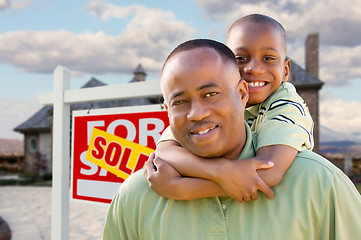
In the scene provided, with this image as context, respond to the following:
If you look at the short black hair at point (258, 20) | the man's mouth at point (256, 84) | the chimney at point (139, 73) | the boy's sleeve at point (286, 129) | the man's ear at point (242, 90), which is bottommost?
the boy's sleeve at point (286, 129)

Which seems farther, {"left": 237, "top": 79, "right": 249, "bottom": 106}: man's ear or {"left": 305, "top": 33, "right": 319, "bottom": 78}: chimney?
{"left": 305, "top": 33, "right": 319, "bottom": 78}: chimney

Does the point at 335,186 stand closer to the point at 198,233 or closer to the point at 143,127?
the point at 198,233

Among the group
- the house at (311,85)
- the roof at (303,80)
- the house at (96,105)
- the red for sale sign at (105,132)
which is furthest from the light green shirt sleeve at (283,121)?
the roof at (303,80)

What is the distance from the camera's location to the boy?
4.24ft

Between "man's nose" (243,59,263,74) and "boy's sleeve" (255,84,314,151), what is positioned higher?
"man's nose" (243,59,263,74)

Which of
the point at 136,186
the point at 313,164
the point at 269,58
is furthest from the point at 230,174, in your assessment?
the point at 269,58

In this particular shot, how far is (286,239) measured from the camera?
127 centimetres

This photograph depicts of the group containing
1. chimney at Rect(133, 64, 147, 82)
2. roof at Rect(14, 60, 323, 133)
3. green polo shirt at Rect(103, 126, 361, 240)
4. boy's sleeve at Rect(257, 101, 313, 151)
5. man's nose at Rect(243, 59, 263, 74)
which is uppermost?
chimney at Rect(133, 64, 147, 82)

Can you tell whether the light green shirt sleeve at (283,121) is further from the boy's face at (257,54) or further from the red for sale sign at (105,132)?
the red for sale sign at (105,132)

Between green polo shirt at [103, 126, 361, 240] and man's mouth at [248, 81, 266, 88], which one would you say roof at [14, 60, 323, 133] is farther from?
green polo shirt at [103, 126, 361, 240]

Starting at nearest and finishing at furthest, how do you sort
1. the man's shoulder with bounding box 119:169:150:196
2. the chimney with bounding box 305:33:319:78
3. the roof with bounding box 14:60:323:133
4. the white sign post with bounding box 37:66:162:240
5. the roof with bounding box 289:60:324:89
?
1. the man's shoulder with bounding box 119:169:150:196
2. the white sign post with bounding box 37:66:162:240
3. the roof with bounding box 14:60:323:133
4. the roof with bounding box 289:60:324:89
5. the chimney with bounding box 305:33:319:78

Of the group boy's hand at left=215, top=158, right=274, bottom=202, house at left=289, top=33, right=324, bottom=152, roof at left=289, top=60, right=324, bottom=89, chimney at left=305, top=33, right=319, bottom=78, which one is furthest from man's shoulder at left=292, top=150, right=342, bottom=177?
chimney at left=305, top=33, right=319, bottom=78

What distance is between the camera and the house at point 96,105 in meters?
21.5

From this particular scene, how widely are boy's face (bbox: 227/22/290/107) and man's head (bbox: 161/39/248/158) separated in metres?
0.32
